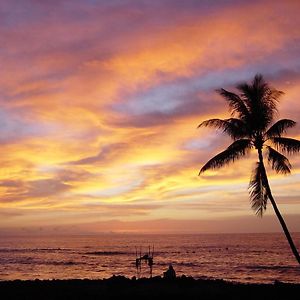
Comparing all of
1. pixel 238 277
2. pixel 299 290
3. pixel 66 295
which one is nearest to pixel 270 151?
pixel 299 290

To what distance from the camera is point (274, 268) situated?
5525cm

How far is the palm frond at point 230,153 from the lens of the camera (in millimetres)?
19094

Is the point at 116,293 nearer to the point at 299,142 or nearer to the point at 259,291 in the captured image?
the point at 259,291

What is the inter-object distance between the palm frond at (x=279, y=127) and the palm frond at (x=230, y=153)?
3.41ft

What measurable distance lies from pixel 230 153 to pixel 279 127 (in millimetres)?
2407

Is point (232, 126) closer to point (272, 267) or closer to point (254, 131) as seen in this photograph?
point (254, 131)

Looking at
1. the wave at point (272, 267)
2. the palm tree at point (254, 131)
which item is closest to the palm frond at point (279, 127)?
the palm tree at point (254, 131)

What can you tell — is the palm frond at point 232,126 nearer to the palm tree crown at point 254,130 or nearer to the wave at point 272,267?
the palm tree crown at point 254,130

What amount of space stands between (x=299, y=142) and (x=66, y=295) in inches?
475

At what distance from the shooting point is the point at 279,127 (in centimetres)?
1836

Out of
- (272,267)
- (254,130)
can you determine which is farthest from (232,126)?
(272,267)

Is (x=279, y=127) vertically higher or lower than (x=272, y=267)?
higher

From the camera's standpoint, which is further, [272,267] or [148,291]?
[272,267]

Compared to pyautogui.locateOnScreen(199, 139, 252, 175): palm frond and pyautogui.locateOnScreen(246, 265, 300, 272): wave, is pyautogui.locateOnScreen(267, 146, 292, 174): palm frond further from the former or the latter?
pyautogui.locateOnScreen(246, 265, 300, 272): wave
